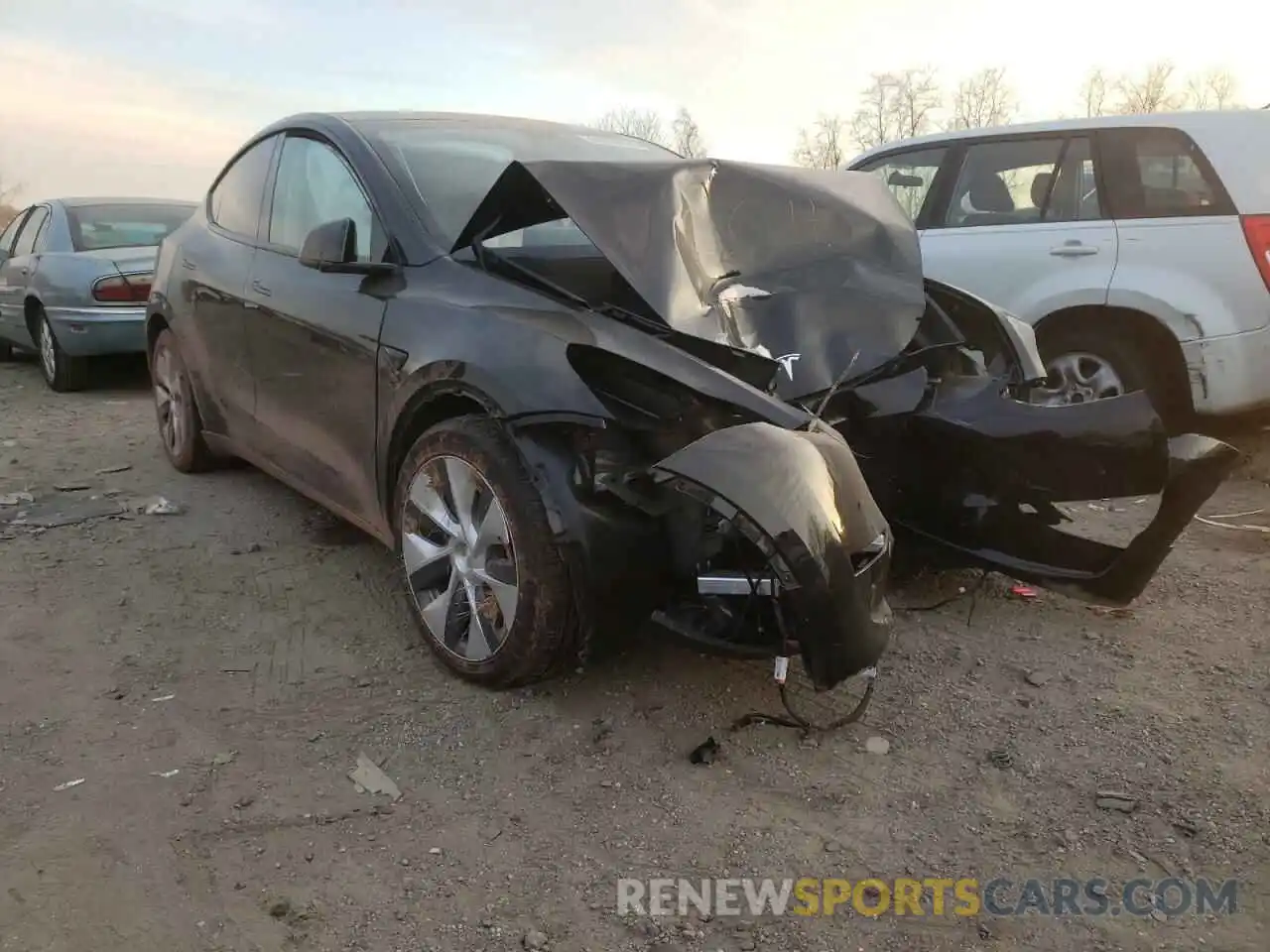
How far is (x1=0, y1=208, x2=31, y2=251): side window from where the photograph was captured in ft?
30.8

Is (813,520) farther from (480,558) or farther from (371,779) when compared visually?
(371,779)

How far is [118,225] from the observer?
8.16 metres

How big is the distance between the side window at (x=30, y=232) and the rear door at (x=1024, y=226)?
751 centimetres

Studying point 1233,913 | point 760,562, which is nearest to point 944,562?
point 760,562

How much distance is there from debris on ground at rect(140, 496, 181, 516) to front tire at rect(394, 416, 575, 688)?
207cm

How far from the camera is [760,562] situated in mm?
2469

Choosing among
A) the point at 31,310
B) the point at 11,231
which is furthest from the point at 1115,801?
the point at 11,231

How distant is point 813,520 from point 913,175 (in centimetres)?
452

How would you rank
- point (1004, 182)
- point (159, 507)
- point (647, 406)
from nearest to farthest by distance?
point (647, 406) < point (159, 507) < point (1004, 182)

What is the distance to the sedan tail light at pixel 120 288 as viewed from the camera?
7.48m

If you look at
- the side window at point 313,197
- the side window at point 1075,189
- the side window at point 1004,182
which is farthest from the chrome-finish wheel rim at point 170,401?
the side window at point 1075,189

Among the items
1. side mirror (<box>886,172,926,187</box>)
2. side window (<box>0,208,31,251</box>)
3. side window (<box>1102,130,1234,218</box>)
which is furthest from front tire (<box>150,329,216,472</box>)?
side window (<box>0,208,31,251</box>)

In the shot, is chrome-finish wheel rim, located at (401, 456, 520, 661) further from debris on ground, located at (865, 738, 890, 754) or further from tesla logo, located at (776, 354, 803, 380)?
debris on ground, located at (865, 738, 890, 754)

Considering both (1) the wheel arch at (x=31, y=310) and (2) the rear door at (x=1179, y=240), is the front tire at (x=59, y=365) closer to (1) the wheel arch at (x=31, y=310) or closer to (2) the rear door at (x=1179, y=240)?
(1) the wheel arch at (x=31, y=310)
